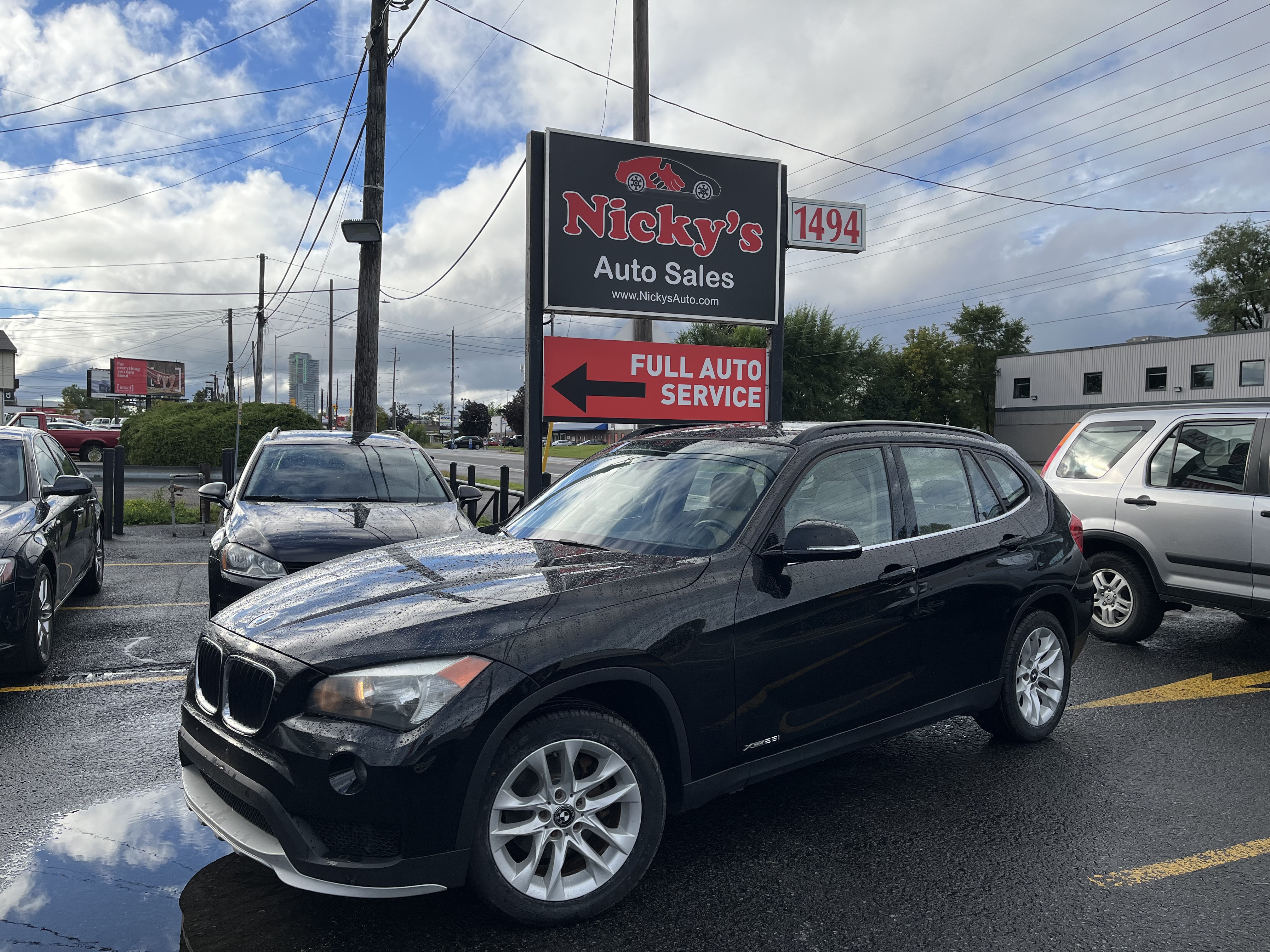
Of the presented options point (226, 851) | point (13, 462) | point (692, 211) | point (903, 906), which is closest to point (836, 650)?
point (903, 906)

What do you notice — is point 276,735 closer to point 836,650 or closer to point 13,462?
point 836,650

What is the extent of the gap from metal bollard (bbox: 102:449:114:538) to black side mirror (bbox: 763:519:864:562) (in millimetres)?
11757

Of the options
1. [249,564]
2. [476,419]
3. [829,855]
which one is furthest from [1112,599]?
[476,419]

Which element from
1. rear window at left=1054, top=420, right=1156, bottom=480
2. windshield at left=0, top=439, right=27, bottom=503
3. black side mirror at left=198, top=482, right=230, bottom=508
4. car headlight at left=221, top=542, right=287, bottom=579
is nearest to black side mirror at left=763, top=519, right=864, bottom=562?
car headlight at left=221, top=542, right=287, bottom=579

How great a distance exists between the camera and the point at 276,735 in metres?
2.71

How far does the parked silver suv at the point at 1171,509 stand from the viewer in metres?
6.25

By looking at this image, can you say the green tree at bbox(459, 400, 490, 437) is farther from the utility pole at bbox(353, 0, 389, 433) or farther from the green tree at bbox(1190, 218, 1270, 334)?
the utility pole at bbox(353, 0, 389, 433)

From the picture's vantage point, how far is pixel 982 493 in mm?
4578

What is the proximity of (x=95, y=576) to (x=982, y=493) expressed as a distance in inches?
305

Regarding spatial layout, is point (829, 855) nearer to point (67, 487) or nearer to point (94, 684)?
point (94, 684)

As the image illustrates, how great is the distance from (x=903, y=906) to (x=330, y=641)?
2.07 metres

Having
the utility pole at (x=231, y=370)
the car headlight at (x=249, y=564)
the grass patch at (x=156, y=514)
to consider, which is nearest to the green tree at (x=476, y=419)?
the utility pole at (x=231, y=370)

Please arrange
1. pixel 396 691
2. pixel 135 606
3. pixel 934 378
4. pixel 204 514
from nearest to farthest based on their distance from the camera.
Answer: pixel 396 691
pixel 135 606
pixel 204 514
pixel 934 378

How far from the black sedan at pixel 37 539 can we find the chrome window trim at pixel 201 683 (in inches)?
99.3
